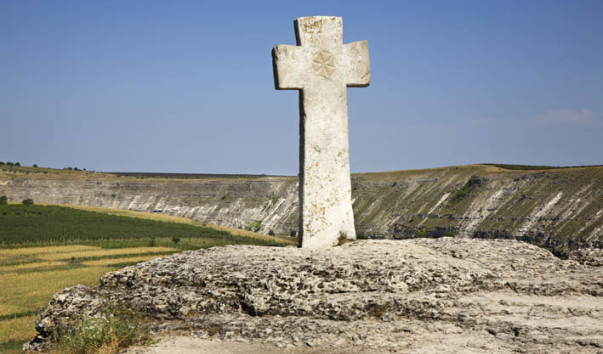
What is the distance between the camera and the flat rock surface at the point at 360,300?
9820 mm

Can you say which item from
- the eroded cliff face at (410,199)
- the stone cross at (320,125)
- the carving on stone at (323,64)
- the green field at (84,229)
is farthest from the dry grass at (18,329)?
the eroded cliff face at (410,199)

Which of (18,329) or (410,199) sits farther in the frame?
(410,199)

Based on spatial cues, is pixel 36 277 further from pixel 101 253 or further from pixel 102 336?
pixel 102 336

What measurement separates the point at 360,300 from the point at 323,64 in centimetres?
623

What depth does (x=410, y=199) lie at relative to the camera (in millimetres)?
119688

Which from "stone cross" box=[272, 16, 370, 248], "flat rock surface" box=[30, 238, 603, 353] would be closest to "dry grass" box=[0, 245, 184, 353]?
"flat rock surface" box=[30, 238, 603, 353]

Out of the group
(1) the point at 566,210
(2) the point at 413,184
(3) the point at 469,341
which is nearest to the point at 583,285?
(3) the point at 469,341

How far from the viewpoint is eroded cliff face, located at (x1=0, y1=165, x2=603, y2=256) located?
270 feet

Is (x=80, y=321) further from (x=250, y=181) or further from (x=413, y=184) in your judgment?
(x=250, y=181)

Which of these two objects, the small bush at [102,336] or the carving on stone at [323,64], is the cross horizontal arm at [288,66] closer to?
the carving on stone at [323,64]

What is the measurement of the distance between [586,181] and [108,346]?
286ft

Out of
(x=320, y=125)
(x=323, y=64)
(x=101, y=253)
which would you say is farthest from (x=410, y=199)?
(x=320, y=125)

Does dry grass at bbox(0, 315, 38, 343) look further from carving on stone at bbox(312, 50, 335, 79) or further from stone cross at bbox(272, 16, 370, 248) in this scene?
carving on stone at bbox(312, 50, 335, 79)

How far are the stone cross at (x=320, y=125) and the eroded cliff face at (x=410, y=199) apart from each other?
6028 centimetres
